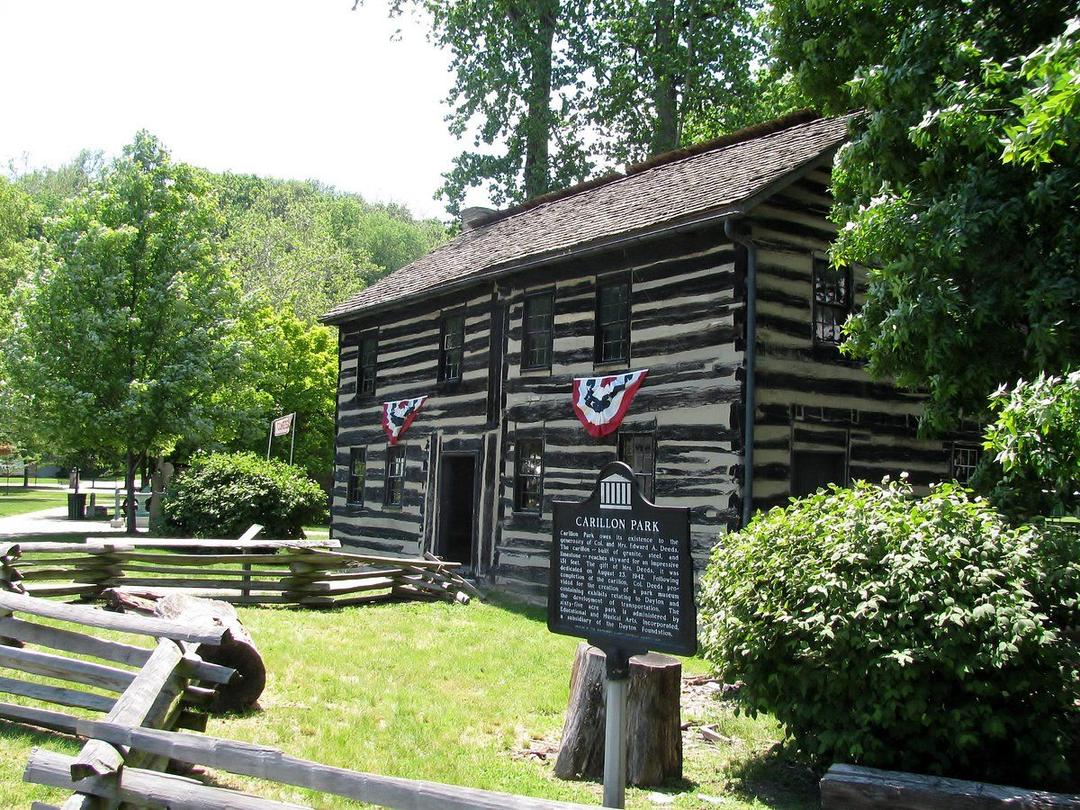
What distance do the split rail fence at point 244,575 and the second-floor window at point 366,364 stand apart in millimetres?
6657

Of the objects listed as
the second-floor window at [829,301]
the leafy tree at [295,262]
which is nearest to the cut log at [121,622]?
the second-floor window at [829,301]

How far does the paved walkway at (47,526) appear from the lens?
23.2 metres

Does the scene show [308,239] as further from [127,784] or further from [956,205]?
[127,784]

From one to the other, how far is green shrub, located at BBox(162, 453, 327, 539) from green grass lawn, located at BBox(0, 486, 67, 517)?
1336 centimetres

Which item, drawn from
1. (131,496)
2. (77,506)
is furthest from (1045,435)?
(77,506)

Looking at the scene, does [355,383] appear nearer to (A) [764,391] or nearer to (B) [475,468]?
(B) [475,468]

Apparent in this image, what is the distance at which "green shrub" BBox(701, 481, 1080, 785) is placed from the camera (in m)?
5.47

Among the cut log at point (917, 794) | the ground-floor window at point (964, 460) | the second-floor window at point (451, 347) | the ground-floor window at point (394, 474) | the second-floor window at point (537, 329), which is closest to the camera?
the cut log at point (917, 794)

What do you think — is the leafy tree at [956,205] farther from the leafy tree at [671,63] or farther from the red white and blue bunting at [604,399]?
the leafy tree at [671,63]

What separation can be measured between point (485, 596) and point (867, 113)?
9.19 m

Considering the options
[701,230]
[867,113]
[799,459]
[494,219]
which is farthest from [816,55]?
[494,219]

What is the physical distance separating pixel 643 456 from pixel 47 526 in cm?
1912

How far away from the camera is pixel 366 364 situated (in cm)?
2167

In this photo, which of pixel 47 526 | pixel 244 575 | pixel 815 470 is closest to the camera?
pixel 244 575
